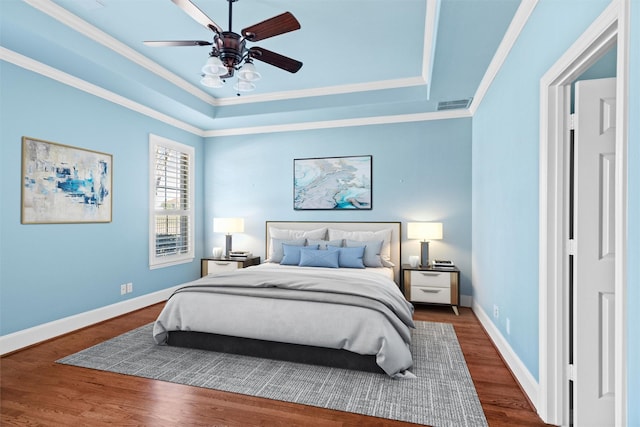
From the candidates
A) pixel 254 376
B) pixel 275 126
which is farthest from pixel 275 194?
pixel 254 376

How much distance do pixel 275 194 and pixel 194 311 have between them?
2.69 metres

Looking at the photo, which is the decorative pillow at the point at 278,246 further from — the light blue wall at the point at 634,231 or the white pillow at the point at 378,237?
the light blue wall at the point at 634,231

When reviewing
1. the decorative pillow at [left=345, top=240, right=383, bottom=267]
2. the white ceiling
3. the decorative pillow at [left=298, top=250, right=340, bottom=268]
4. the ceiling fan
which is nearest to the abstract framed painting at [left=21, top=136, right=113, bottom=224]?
the white ceiling

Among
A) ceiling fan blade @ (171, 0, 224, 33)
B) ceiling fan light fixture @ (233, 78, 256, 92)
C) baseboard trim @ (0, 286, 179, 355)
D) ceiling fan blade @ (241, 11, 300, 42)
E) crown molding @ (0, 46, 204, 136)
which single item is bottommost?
baseboard trim @ (0, 286, 179, 355)

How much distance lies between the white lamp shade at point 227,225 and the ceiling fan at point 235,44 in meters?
2.78

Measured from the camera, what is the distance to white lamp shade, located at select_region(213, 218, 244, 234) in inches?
201

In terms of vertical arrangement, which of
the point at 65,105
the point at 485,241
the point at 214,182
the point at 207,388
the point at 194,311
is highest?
the point at 65,105

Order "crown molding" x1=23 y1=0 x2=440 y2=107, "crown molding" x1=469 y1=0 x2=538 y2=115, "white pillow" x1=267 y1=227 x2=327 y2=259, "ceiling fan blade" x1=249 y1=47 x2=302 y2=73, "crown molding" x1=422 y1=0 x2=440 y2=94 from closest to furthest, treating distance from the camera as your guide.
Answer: "crown molding" x1=469 y1=0 x2=538 y2=115 → "ceiling fan blade" x1=249 y1=47 x2=302 y2=73 → "crown molding" x1=422 y1=0 x2=440 y2=94 → "crown molding" x1=23 y1=0 x2=440 y2=107 → "white pillow" x1=267 y1=227 x2=327 y2=259

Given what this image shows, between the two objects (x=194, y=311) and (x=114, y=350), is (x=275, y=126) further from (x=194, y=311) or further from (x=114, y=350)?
(x=114, y=350)

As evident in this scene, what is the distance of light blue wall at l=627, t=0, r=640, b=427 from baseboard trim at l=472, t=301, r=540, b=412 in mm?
1133

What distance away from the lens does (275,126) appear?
530 centimetres

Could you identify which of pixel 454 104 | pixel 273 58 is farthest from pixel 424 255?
pixel 273 58

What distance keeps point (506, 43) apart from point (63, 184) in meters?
4.37

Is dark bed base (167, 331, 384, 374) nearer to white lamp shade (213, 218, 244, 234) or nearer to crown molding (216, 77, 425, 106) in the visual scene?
white lamp shade (213, 218, 244, 234)
